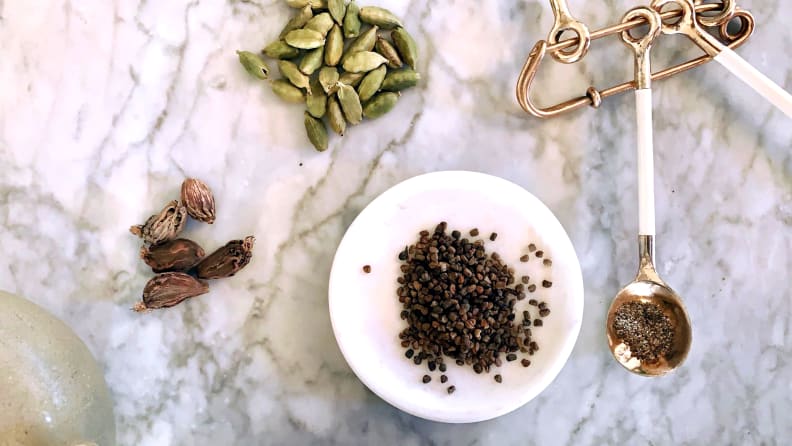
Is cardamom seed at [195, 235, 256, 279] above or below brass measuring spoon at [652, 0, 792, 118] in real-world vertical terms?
below

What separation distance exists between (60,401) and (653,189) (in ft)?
2.63

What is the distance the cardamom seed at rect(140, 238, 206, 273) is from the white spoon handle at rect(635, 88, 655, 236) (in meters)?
0.62

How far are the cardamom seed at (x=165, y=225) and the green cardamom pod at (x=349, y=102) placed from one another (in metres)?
0.27

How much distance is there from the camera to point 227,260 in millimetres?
880

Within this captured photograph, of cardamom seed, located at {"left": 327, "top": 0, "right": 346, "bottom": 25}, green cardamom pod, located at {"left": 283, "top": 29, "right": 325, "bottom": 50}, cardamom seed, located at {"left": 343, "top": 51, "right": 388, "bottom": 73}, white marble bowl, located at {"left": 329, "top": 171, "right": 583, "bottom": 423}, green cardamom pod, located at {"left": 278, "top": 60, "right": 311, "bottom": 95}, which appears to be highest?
cardamom seed, located at {"left": 327, "top": 0, "right": 346, "bottom": 25}

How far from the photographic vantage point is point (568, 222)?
93cm

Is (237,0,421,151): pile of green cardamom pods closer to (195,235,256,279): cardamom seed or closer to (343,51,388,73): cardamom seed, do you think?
(343,51,388,73): cardamom seed

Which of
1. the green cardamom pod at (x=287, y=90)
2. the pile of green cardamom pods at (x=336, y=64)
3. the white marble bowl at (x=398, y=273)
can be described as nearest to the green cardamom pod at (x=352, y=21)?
the pile of green cardamom pods at (x=336, y=64)

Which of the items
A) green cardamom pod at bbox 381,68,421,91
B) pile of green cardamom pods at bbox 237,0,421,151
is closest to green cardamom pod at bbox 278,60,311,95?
pile of green cardamom pods at bbox 237,0,421,151

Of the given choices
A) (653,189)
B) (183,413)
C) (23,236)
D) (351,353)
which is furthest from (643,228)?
(23,236)

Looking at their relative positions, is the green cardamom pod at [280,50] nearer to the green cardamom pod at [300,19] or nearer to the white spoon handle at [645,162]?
the green cardamom pod at [300,19]

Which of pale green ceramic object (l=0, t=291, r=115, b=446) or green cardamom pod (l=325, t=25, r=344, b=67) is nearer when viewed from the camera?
pale green ceramic object (l=0, t=291, r=115, b=446)

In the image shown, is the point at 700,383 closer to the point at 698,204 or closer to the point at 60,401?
the point at 698,204

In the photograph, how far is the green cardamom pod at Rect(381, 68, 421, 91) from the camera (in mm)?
891
